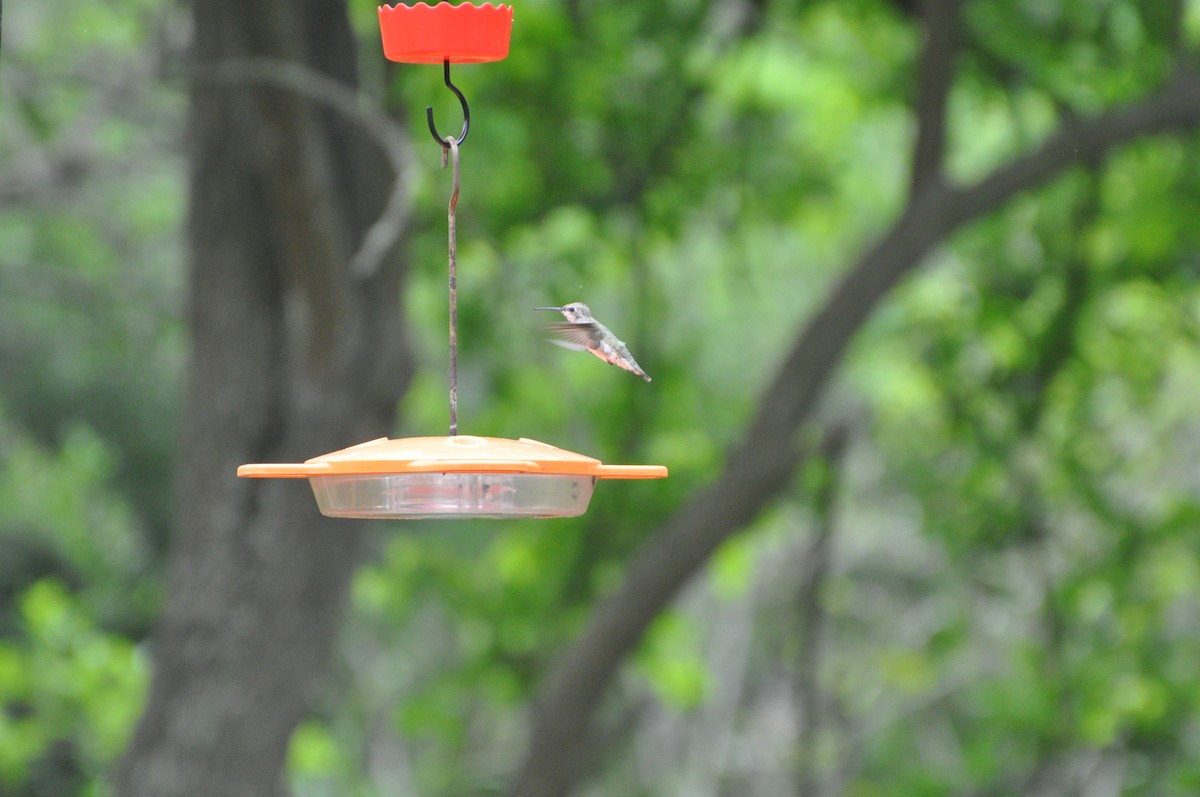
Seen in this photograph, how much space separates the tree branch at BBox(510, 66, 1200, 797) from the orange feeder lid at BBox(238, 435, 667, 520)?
2.68 metres

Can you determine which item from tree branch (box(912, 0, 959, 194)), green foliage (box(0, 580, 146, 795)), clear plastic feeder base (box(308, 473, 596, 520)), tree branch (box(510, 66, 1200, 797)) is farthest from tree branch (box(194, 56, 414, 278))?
green foliage (box(0, 580, 146, 795))

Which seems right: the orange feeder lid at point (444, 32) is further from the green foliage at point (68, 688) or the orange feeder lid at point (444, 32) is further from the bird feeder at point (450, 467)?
the green foliage at point (68, 688)

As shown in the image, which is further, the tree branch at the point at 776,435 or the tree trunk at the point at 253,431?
the tree branch at the point at 776,435

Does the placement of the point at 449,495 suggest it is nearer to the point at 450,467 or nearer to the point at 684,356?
the point at 450,467

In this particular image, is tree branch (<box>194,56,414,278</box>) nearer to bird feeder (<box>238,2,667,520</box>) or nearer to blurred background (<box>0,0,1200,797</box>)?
blurred background (<box>0,0,1200,797</box>)

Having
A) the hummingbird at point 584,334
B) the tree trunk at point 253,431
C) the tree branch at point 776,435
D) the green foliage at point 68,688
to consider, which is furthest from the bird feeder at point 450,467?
the green foliage at point 68,688

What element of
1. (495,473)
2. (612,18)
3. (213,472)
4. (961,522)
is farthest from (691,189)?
(495,473)

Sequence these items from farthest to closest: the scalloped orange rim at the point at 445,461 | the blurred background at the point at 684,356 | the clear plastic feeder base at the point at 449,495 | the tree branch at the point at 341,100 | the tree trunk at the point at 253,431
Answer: the blurred background at the point at 684,356, the tree trunk at the point at 253,431, the tree branch at the point at 341,100, the clear plastic feeder base at the point at 449,495, the scalloped orange rim at the point at 445,461

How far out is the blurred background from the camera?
4.84m

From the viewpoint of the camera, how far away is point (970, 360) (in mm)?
5461

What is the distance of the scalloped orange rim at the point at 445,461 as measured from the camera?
1678 mm

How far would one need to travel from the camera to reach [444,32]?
5.84ft

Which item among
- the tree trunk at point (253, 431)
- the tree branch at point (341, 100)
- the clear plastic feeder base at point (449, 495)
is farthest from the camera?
the tree trunk at point (253, 431)

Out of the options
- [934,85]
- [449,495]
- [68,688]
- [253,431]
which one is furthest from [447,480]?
[68,688]
